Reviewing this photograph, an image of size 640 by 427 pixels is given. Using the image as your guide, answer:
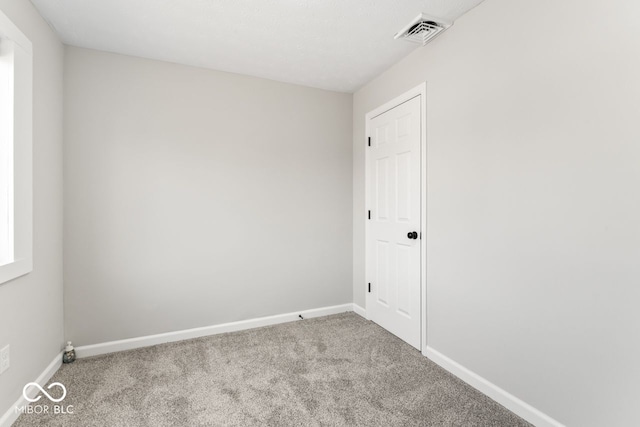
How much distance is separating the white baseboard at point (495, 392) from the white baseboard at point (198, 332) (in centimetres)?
129

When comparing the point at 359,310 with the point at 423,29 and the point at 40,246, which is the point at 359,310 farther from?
the point at 40,246

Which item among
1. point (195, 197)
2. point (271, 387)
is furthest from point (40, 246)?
point (271, 387)

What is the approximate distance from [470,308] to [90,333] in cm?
299

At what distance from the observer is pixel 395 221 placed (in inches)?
113

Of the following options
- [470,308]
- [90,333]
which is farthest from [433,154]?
[90,333]

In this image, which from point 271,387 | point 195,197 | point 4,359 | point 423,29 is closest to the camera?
point 4,359

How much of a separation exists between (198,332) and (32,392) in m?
1.16

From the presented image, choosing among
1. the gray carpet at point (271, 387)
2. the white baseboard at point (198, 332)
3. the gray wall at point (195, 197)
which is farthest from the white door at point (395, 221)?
the white baseboard at point (198, 332)

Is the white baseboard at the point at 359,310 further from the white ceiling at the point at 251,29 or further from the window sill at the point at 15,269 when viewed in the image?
the window sill at the point at 15,269

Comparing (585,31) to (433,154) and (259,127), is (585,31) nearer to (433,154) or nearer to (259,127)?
(433,154)

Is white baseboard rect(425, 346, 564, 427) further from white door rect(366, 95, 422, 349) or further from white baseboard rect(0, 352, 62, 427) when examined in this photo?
white baseboard rect(0, 352, 62, 427)

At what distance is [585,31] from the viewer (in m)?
1.50

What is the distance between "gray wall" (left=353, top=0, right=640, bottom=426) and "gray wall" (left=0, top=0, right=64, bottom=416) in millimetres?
2724

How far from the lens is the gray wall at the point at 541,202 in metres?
1.39
